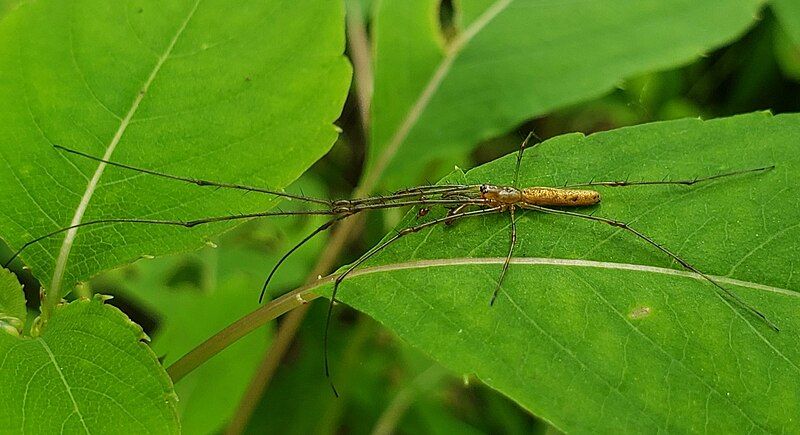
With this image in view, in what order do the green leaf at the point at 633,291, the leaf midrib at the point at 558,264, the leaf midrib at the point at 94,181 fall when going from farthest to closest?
the leaf midrib at the point at 94,181
the leaf midrib at the point at 558,264
the green leaf at the point at 633,291

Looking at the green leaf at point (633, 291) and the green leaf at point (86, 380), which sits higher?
the green leaf at point (86, 380)

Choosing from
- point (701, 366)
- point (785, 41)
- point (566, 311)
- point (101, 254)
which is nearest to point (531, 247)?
point (566, 311)

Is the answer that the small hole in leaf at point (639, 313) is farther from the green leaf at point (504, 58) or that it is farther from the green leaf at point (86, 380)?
the green leaf at point (504, 58)

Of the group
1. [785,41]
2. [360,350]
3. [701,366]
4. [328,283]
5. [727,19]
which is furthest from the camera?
[785,41]

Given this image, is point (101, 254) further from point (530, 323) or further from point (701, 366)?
point (701, 366)

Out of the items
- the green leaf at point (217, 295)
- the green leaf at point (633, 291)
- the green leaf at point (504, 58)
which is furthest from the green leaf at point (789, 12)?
the green leaf at point (217, 295)

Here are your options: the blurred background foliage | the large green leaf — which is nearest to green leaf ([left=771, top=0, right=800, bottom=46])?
the blurred background foliage
